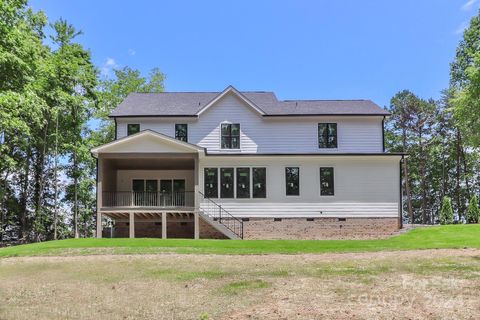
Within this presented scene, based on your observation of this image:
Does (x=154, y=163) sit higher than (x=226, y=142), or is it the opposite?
(x=226, y=142)

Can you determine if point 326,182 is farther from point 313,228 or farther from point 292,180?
point 313,228

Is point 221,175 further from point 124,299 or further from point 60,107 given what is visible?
point 124,299

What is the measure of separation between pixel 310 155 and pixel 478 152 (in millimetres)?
27419

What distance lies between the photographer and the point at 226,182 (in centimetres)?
2397

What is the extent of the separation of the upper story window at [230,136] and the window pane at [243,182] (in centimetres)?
184

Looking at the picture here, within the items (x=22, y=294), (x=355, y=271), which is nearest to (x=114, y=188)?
(x=22, y=294)

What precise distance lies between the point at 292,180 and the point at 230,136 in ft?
14.2

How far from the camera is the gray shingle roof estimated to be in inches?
1006

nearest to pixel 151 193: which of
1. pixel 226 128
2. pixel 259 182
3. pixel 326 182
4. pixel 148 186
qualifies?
pixel 148 186

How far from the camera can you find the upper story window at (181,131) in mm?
25453

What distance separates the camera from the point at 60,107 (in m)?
28.9

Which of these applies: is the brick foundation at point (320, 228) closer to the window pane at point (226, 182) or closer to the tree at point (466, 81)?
the window pane at point (226, 182)

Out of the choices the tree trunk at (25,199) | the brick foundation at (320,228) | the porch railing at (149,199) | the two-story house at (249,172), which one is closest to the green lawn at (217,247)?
the brick foundation at (320,228)

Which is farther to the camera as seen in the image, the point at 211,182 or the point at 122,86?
the point at 122,86
